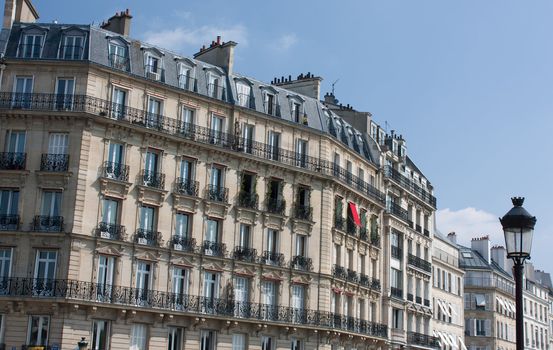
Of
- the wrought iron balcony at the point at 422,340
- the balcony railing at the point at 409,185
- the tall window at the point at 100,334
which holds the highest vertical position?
the balcony railing at the point at 409,185

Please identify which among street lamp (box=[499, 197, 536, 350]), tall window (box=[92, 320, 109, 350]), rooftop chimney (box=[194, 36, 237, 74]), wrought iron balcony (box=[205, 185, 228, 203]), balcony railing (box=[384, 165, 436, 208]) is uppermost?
rooftop chimney (box=[194, 36, 237, 74])

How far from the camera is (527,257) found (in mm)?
12305

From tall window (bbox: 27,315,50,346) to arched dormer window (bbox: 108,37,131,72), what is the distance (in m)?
10.2

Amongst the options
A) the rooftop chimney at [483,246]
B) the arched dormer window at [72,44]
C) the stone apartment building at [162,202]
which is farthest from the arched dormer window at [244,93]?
the rooftop chimney at [483,246]

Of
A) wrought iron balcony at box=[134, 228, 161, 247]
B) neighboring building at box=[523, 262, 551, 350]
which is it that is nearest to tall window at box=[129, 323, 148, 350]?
wrought iron balcony at box=[134, 228, 161, 247]

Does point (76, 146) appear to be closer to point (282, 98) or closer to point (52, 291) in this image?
point (52, 291)

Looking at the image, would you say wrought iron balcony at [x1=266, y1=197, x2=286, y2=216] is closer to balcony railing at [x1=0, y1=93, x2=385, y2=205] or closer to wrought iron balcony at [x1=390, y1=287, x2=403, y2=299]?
balcony railing at [x1=0, y1=93, x2=385, y2=205]

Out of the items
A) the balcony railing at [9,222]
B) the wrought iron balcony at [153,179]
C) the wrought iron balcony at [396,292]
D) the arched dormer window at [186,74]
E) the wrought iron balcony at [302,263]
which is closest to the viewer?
the balcony railing at [9,222]

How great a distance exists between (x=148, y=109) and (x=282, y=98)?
797cm

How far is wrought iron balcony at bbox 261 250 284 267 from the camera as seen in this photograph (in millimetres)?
38469

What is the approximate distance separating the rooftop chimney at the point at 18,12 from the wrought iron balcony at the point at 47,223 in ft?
27.4

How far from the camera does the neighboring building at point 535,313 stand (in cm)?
7994

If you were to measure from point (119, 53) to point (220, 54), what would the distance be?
5929 mm

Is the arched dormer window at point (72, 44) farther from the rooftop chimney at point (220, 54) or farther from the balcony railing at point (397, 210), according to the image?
the balcony railing at point (397, 210)
